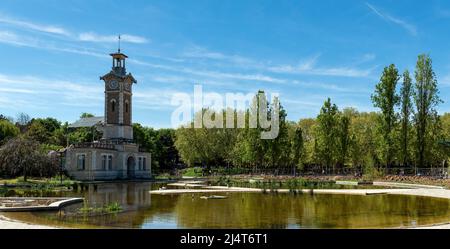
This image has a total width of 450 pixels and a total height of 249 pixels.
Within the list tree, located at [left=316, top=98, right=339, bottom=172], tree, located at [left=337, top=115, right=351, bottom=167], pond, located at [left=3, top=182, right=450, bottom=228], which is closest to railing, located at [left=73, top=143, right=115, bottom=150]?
tree, located at [left=316, top=98, right=339, bottom=172]

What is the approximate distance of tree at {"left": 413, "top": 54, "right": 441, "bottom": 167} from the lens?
179ft

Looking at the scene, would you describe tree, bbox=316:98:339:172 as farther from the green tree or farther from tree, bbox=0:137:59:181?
tree, bbox=0:137:59:181

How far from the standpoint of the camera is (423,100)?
54969 millimetres

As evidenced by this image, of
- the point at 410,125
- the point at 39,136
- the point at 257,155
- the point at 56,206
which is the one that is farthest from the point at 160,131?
the point at 56,206

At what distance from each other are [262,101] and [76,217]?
1824 inches

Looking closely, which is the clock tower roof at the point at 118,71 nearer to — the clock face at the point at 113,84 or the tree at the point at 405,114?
the clock face at the point at 113,84

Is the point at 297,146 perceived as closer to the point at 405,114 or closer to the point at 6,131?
the point at 405,114

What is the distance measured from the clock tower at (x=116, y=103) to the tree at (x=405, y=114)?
38.1 metres

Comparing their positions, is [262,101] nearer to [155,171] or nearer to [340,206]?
[155,171]

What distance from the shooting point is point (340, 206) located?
83.0 feet

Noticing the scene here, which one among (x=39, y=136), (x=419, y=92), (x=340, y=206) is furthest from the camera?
(x=39, y=136)

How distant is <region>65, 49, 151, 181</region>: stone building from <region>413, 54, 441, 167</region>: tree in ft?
124

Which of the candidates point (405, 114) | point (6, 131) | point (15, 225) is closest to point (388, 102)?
point (405, 114)

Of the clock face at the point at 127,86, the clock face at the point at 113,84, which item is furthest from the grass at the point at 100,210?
the clock face at the point at 127,86
